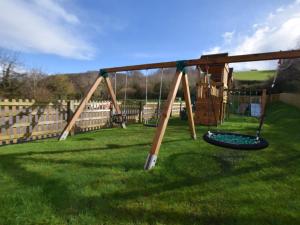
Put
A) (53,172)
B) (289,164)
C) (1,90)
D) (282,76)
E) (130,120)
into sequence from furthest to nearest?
(282,76) → (1,90) → (130,120) → (289,164) → (53,172)

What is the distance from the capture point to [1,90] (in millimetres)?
19469

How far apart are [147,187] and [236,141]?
2.05 metres

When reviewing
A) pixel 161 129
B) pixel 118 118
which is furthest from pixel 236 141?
pixel 118 118

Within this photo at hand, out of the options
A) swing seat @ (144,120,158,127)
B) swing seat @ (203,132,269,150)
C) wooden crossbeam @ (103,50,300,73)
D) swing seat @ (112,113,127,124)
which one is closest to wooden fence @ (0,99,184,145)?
swing seat @ (112,113,127,124)

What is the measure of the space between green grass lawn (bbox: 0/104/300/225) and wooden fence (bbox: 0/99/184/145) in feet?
4.21

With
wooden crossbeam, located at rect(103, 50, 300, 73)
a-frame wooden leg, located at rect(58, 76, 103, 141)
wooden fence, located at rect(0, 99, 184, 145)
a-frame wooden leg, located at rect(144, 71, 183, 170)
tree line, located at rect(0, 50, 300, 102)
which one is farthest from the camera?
tree line, located at rect(0, 50, 300, 102)

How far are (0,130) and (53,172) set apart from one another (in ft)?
11.7

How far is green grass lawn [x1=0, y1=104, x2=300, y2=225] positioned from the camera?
9.36ft

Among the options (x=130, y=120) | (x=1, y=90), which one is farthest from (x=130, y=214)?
(x=1, y=90)

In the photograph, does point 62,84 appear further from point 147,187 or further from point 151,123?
point 147,187

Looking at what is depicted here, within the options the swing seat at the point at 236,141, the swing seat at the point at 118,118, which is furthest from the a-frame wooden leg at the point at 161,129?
the swing seat at the point at 118,118

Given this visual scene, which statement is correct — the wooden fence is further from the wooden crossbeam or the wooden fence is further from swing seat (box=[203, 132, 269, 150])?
swing seat (box=[203, 132, 269, 150])

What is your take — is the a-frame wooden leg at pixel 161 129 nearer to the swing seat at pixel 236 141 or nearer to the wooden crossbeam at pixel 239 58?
the wooden crossbeam at pixel 239 58

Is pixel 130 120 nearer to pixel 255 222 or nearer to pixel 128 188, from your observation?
pixel 128 188
